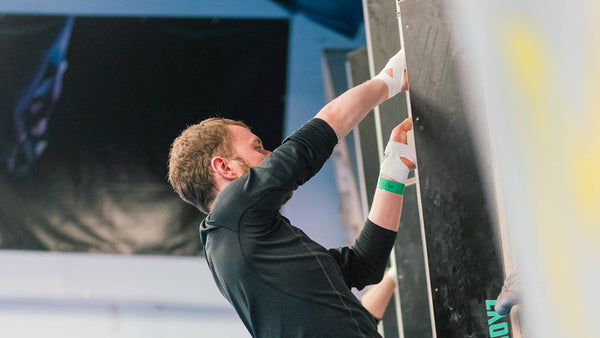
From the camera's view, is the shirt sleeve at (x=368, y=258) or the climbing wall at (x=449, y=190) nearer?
the climbing wall at (x=449, y=190)

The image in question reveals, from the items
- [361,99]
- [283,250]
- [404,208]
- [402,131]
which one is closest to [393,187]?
[402,131]

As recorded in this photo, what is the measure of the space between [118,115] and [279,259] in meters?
3.14

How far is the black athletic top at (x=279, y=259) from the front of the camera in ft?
4.43

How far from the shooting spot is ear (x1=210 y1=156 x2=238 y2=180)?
1603 mm

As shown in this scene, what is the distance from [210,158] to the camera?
1611mm

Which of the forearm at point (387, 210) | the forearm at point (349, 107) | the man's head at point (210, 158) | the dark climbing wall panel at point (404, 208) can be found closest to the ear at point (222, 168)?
the man's head at point (210, 158)

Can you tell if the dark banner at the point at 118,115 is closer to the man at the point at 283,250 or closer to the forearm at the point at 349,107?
the forearm at the point at 349,107

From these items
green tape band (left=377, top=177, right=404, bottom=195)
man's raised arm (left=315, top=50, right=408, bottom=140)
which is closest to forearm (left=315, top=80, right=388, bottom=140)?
man's raised arm (left=315, top=50, right=408, bottom=140)

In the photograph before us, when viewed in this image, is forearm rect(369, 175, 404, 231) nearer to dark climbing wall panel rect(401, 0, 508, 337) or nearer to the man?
dark climbing wall panel rect(401, 0, 508, 337)

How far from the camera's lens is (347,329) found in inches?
53.6

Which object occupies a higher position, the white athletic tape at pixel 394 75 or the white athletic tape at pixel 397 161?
the white athletic tape at pixel 394 75

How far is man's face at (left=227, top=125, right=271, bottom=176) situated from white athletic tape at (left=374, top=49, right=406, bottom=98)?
16.0 inches

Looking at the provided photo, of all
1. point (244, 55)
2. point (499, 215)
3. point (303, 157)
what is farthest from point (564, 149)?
point (244, 55)

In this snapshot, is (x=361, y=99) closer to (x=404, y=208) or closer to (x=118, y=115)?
(x=404, y=208)
